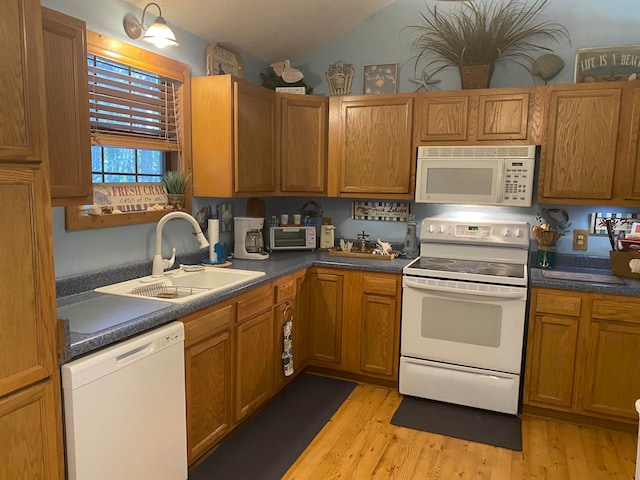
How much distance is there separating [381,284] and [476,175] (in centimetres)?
98

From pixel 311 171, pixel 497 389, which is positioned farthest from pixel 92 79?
pixel 497 389

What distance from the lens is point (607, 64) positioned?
319 cm

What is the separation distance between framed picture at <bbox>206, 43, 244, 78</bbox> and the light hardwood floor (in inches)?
95.6

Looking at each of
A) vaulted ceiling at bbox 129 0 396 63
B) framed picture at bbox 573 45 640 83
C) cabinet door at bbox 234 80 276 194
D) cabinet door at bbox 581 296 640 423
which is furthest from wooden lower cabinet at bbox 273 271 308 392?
framed picture at bbox 573 45 640 83

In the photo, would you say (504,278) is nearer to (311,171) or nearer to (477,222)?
(477,222)

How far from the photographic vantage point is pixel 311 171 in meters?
3.73

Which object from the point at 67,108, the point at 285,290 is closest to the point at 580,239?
the point at 285,290

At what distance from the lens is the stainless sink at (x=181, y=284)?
2.46 m

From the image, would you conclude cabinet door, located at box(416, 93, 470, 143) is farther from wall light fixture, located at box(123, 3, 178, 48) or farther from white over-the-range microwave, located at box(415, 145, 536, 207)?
wall light fixture, located at box(123, 3, 178, 48)

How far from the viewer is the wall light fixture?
241 cm

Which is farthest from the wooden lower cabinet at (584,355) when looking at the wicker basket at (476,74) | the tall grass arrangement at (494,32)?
the tall grass arrangement at (494,32)

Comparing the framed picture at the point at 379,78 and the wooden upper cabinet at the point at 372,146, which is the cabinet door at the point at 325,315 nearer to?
the wooden upper cabinet at the point at 372,146

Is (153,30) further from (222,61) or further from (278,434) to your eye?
(278,434)

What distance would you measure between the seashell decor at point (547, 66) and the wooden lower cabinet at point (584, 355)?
4.97 feet
